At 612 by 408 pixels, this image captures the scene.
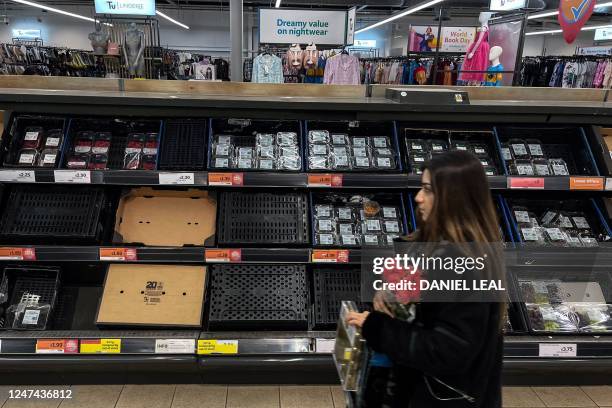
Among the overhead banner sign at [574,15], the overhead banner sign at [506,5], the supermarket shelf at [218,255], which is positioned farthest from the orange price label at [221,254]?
the overhead banner sign at [506,5]

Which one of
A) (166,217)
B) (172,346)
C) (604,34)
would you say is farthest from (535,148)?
(604,34)

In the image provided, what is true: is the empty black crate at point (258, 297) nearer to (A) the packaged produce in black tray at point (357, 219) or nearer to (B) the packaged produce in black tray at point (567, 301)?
(A) the packaged produce in black tray at point (357, 219)

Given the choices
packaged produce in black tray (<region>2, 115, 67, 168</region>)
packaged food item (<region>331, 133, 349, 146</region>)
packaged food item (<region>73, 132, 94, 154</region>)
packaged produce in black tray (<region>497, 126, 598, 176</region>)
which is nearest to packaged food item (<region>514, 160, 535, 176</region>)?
packaged produce in black tray (<region>497, 126, 598, 176</region>)

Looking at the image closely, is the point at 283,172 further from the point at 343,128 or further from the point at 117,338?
the point at 117,338

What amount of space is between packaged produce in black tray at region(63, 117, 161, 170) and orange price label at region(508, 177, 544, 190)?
186 centimetres

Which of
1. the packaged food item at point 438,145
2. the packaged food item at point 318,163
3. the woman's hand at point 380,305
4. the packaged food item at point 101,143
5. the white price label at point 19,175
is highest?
the packaged food item at point 438,145

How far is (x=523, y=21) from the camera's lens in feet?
15.6

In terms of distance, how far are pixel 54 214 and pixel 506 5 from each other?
19.4ft

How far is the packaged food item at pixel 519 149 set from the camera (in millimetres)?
2543

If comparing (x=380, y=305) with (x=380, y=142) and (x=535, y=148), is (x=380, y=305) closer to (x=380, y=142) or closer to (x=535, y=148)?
(x=380, y=142)

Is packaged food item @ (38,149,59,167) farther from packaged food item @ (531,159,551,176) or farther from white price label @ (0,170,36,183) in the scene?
packaged food item @ (531,159,551,176)

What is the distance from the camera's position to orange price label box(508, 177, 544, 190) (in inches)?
88.7

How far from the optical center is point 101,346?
82.9 inches

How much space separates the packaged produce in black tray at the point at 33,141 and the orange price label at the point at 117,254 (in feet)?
1.79
